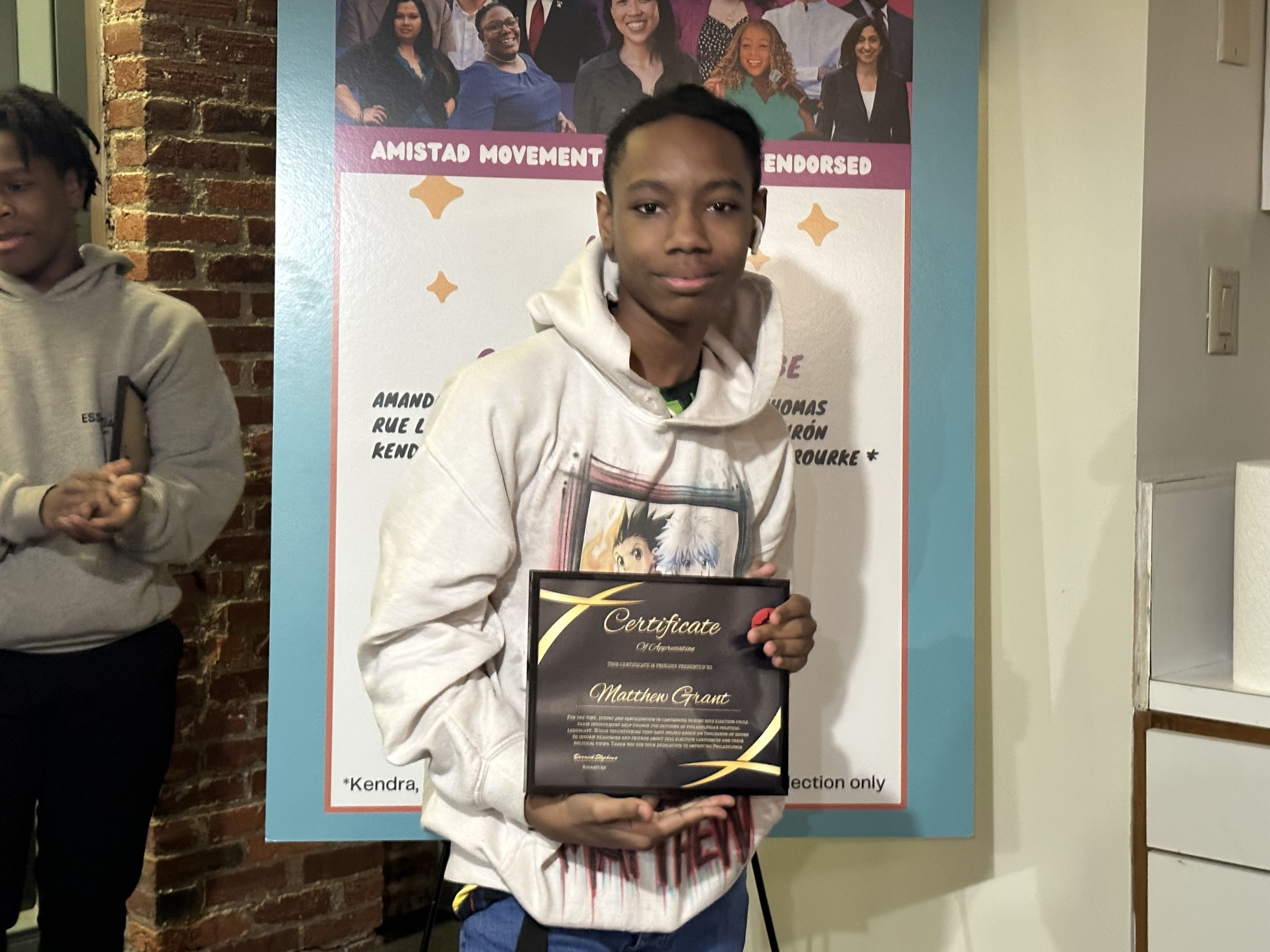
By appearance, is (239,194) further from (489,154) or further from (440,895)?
(440,895)

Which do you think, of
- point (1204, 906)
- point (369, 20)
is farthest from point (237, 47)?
point (1204, 906)

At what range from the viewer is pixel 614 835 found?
117 centimetres

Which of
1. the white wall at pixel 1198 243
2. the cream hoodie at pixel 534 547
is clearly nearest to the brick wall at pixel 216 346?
the cream hoodie at pixel 534 547

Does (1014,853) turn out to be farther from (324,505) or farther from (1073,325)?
(324,505)

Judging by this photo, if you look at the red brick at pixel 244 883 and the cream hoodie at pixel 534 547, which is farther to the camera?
the red brick at pixel 244 883

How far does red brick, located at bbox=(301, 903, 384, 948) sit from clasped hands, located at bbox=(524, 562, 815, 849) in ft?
6.29

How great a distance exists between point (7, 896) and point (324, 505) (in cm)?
80

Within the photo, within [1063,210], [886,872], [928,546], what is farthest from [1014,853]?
[1063,210]

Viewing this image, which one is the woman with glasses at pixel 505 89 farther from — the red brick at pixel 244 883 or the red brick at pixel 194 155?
the red brick at pixel 244 883

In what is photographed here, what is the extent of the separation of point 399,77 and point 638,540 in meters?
0.81

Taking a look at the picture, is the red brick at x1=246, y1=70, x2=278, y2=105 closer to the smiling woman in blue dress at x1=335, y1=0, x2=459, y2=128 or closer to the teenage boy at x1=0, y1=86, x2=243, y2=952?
the teenage boy at x1=0, y1=86, x2=243, y2=952

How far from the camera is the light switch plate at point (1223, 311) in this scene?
1.98 metres

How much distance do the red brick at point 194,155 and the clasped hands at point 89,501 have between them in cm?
77

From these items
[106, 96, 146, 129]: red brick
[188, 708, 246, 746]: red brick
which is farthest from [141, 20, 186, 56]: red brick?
[188, 708, 246, 746]: red brick
